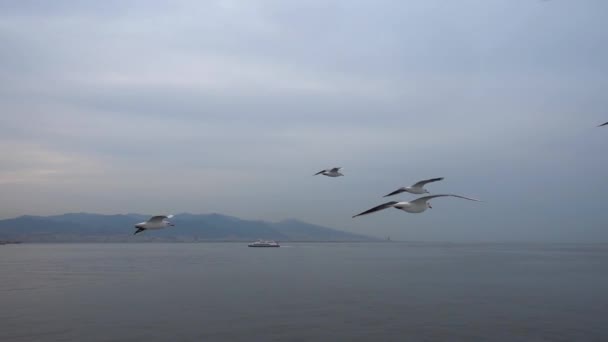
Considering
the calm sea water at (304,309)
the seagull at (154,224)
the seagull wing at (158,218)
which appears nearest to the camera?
the seagull at (154,224)

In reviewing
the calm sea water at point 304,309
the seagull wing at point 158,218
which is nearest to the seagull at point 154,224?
the seagull wing at point 158,218

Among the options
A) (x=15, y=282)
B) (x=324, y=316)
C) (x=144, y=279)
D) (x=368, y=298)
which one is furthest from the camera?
(x=144, y=279)

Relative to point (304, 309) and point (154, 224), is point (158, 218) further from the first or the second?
point (304, 309)

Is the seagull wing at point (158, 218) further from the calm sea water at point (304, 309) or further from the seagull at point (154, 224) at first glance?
the calm sea water at point (304, 309)

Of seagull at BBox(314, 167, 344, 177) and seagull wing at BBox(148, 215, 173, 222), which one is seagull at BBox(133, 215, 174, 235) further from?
seagull at BBox(314, 167, 344, 177)

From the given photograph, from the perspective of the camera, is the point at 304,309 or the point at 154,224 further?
the point at 304,309

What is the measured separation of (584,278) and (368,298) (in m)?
30.7

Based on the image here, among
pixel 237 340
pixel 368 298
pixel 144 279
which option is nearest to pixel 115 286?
pixel 144 279

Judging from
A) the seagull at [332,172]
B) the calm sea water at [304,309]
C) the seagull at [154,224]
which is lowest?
the calm sea water at [304,309]

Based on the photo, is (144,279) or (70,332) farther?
(144,279)

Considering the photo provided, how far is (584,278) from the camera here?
59438 millimetres

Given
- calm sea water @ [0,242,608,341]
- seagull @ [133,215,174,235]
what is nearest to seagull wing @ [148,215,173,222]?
seagull @ [133,215,174,235]

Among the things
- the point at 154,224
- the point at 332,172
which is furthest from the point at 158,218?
the point at 332,172

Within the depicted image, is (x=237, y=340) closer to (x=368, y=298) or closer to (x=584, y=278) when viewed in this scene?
Result: (x=368, y=298)
